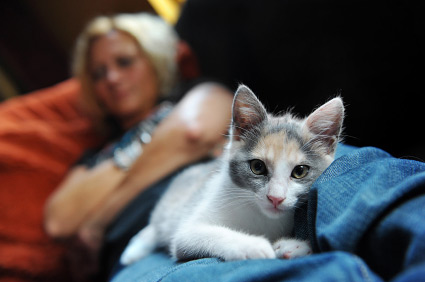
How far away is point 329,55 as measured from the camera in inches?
46.6

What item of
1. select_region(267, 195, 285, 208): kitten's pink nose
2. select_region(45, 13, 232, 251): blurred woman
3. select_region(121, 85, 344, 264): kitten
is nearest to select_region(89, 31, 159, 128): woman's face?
select_region(45, 13, 232, 251): blurred woman

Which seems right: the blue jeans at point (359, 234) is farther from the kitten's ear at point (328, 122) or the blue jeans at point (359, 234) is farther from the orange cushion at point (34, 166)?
the orange cushion at point (34, 166)

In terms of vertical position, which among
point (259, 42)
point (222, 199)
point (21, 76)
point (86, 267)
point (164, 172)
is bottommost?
point (86, 267)

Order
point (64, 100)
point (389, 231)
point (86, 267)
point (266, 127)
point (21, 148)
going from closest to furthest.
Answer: point (389, 231) → point (266, 127) → point (86, 267) → point (21, 148) → point (64, 100)

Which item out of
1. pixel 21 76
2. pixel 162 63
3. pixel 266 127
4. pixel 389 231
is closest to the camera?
pixel 389 231

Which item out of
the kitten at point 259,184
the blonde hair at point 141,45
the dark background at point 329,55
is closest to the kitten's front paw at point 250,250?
the kitten at point 259,184

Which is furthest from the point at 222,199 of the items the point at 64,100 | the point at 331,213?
the point at 64,100

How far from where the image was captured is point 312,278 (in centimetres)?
45

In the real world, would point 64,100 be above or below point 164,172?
above

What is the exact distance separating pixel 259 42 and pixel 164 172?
2.38ft

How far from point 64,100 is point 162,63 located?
0.72m

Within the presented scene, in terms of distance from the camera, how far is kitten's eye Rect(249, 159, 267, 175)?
0.70 m

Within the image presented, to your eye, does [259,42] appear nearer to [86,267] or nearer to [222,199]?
[222,199]

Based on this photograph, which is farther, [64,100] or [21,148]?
[64,100]
